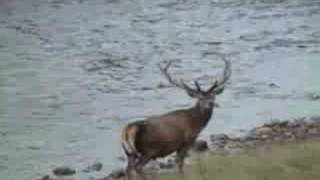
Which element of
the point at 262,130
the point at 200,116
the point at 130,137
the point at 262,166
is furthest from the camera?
the point at 262,130

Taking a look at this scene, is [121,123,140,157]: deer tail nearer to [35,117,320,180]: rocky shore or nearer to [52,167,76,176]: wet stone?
[35,117,320,180]: rocky shore

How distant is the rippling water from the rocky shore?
506mm

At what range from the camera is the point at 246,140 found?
20078mm

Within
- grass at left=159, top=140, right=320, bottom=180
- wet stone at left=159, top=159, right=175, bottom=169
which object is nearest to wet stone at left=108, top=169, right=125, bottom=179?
wet stone at left=159, top=159, right=175, bottom=169

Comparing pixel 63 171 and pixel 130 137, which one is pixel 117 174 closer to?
pixel 63 171

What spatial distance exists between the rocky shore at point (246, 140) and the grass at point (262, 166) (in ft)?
3.61

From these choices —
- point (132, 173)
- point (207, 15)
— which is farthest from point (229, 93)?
point (207, 15)

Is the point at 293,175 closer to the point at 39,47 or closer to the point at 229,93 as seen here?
the point at 229,93

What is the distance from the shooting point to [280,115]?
2267cm

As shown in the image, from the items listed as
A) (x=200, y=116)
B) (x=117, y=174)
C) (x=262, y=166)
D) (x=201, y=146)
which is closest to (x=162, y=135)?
(x=200, y=116)

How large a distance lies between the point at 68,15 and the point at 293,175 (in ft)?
105

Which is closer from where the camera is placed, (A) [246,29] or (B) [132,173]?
(B) [132,173]

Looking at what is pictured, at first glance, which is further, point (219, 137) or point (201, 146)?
point (219, 137)

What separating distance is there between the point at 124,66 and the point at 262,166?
17186 millimetres
